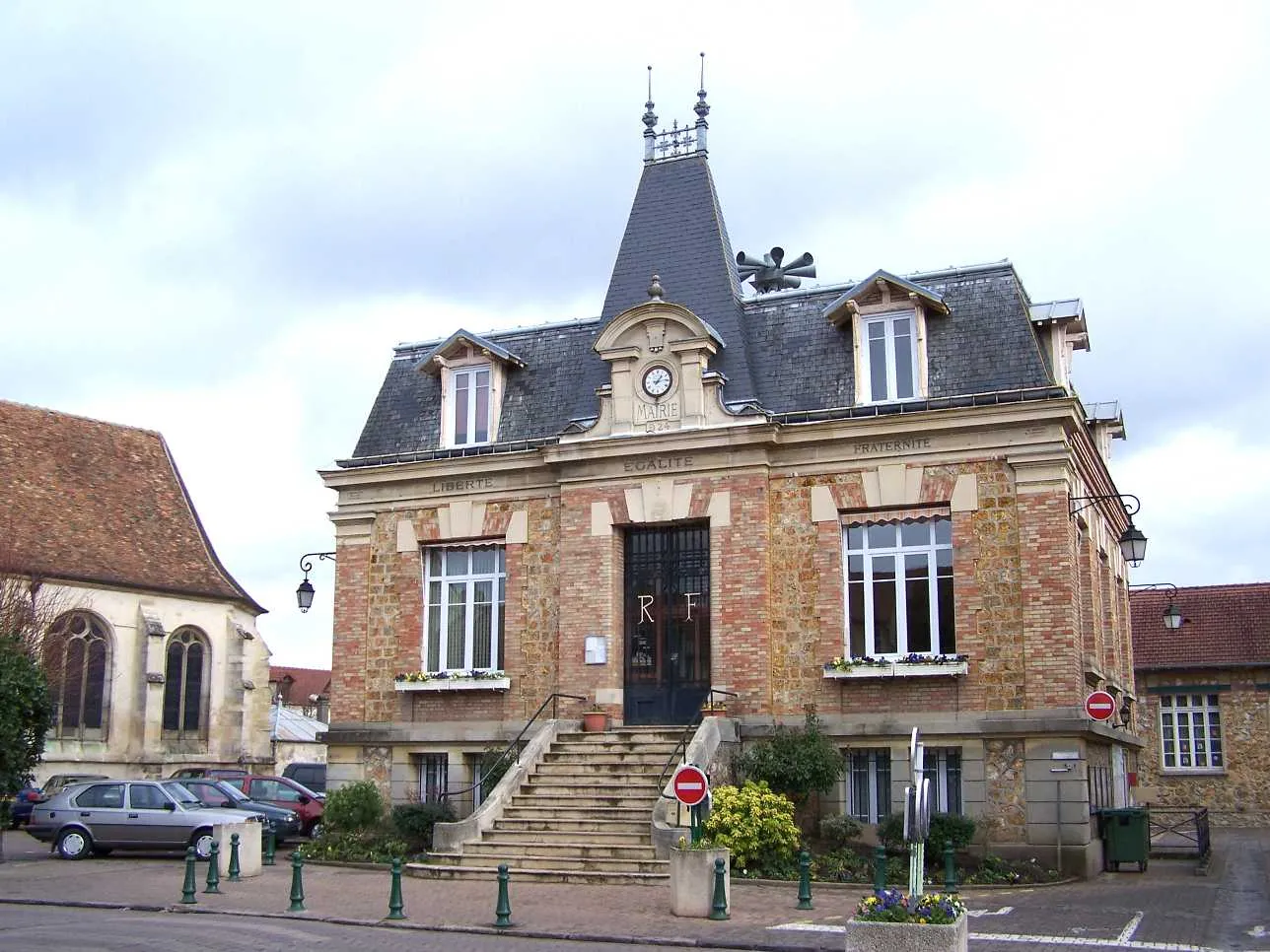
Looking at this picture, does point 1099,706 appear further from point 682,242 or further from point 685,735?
point 682,242

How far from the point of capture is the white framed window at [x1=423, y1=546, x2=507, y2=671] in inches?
944

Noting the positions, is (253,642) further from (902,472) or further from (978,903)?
(978,903)

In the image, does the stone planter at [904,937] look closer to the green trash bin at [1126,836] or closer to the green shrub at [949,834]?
the green shrub at [949,834]

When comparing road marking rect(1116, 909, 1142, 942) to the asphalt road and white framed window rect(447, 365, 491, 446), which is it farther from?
white framed window rect(447, 365, 491, 446)

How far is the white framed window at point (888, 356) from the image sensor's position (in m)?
21.8

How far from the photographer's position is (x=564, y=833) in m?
19.3

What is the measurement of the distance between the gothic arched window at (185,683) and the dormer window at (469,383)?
21335 mm

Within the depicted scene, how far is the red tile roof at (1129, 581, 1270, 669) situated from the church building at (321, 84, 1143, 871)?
1149 cm

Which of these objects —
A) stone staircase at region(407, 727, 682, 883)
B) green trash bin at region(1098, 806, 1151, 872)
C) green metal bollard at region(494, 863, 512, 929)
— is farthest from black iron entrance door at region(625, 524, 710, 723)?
green metal bollard at region(494, 863, 512, 929)

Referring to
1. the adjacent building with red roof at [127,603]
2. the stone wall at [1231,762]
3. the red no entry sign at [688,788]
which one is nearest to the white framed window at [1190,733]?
the stone wall at [1231,762]

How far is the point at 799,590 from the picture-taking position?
21562mm

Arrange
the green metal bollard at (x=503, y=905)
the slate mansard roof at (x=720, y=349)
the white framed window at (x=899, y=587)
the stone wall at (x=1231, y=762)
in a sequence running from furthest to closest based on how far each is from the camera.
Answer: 1. the stone wall at (x=1231, y=762)
2. the slate mansard roof at (x=720, y=349)
3. the white framed window at (x=899, y=587)
4. the green metal bollard at (x=503, y=905)

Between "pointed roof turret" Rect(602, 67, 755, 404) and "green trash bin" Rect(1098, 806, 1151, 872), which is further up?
"pointed roof turret" Rect(602, 67, 755, 404)

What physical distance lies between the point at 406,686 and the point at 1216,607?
24.3 meters
